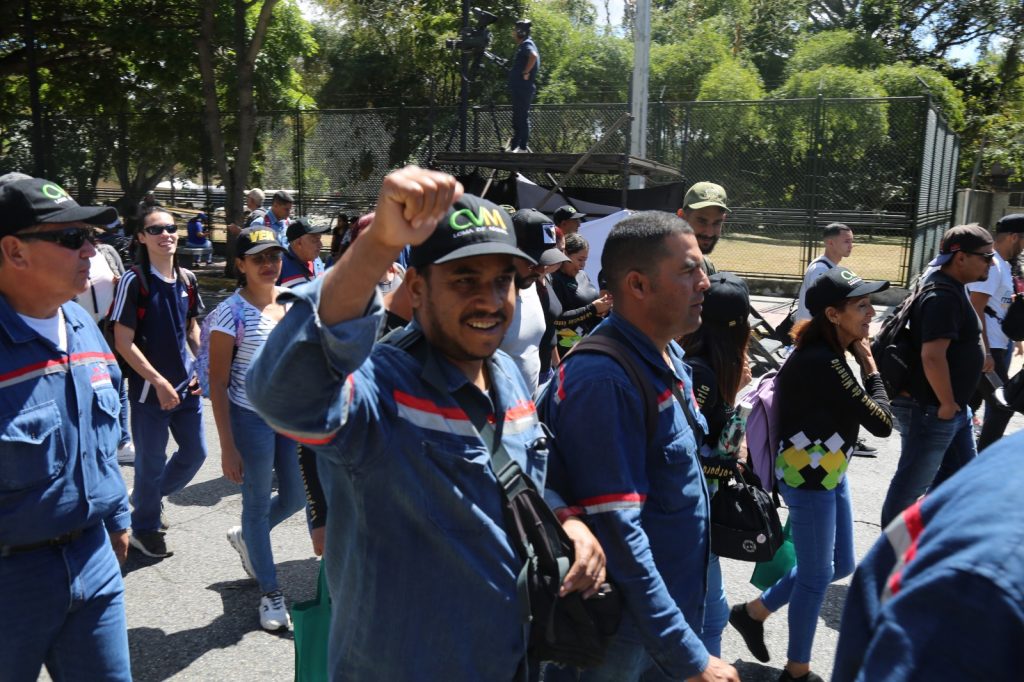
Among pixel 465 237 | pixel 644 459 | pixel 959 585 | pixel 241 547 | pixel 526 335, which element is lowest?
pixel 241 547

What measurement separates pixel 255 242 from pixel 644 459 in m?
2.68

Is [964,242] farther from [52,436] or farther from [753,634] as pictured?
[52,436]

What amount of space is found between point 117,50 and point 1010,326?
657 inches

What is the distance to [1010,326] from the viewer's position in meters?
6.76

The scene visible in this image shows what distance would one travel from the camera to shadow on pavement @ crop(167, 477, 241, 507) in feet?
19.4

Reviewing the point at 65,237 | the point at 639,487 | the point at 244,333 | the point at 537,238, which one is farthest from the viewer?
the point at 537,238

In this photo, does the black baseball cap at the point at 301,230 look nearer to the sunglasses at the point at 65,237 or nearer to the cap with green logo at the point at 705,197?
the cap with green logo at the point at 705,197

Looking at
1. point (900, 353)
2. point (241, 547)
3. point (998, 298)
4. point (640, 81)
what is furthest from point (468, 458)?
point (640, 81)

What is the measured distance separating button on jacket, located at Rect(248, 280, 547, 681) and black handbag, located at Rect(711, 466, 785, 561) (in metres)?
1.36

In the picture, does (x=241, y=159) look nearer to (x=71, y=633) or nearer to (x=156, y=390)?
(x=156, y=390)

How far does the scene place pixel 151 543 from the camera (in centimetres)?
501

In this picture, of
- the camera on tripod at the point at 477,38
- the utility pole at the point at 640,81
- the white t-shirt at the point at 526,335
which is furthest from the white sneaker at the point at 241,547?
the utility pole at the point at 640,81

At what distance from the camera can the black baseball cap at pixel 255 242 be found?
4.27 m

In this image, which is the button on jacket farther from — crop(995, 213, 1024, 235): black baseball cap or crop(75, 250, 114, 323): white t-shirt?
crop(995, 213, 1024, 235): black baseball cap
